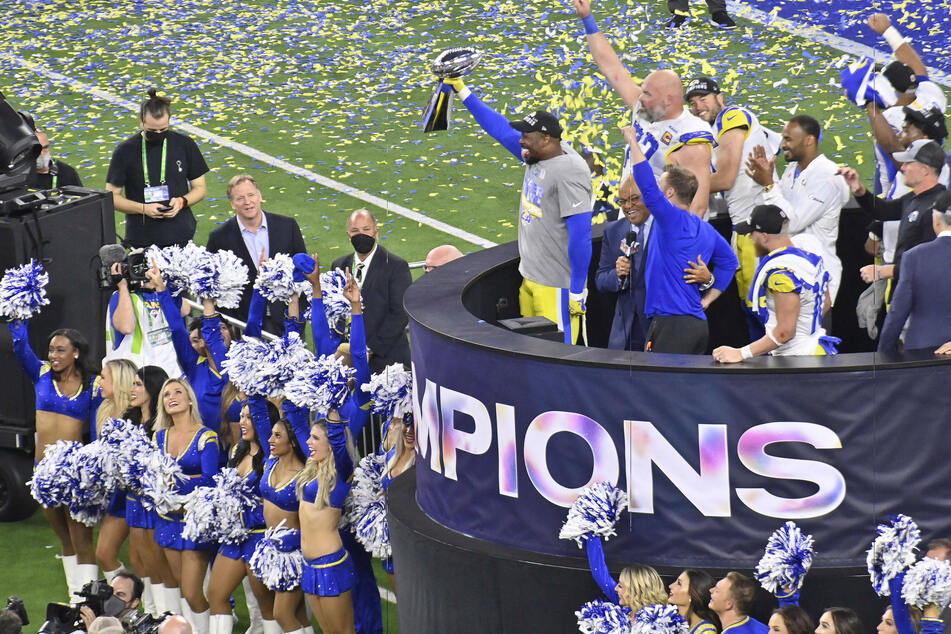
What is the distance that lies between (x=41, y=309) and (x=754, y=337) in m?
4.09

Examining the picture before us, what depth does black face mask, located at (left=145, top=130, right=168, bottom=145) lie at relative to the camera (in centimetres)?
1148

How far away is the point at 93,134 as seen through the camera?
57.8 feet

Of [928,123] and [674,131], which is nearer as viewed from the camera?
[928,123]

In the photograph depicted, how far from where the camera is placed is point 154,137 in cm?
1152

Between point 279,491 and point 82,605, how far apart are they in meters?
1.11

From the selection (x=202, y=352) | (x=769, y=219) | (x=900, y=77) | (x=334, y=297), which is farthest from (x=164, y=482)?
(x=900, y=77)

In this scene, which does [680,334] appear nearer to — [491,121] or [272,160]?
[491,121]

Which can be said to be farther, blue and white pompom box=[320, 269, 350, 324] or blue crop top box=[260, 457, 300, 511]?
blue and white pompom box=[320, 269, 350, 324]

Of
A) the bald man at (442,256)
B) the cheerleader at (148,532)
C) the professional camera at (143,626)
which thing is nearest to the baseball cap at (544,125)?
the bald man at (442,256)

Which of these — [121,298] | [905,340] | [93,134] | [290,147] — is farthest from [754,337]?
[93,134]

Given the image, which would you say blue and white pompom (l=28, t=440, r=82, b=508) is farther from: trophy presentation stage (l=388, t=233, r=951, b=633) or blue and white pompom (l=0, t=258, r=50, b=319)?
trophy presentation stage (l=388, t=233, r=951, b=633)

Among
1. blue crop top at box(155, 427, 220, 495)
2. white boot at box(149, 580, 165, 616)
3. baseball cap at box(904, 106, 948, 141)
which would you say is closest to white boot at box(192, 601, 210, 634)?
white boot at box(149, 580, 165, 616)

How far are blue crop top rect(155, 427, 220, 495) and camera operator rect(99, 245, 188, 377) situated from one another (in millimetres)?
956

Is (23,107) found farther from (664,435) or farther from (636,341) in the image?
(664,435)
